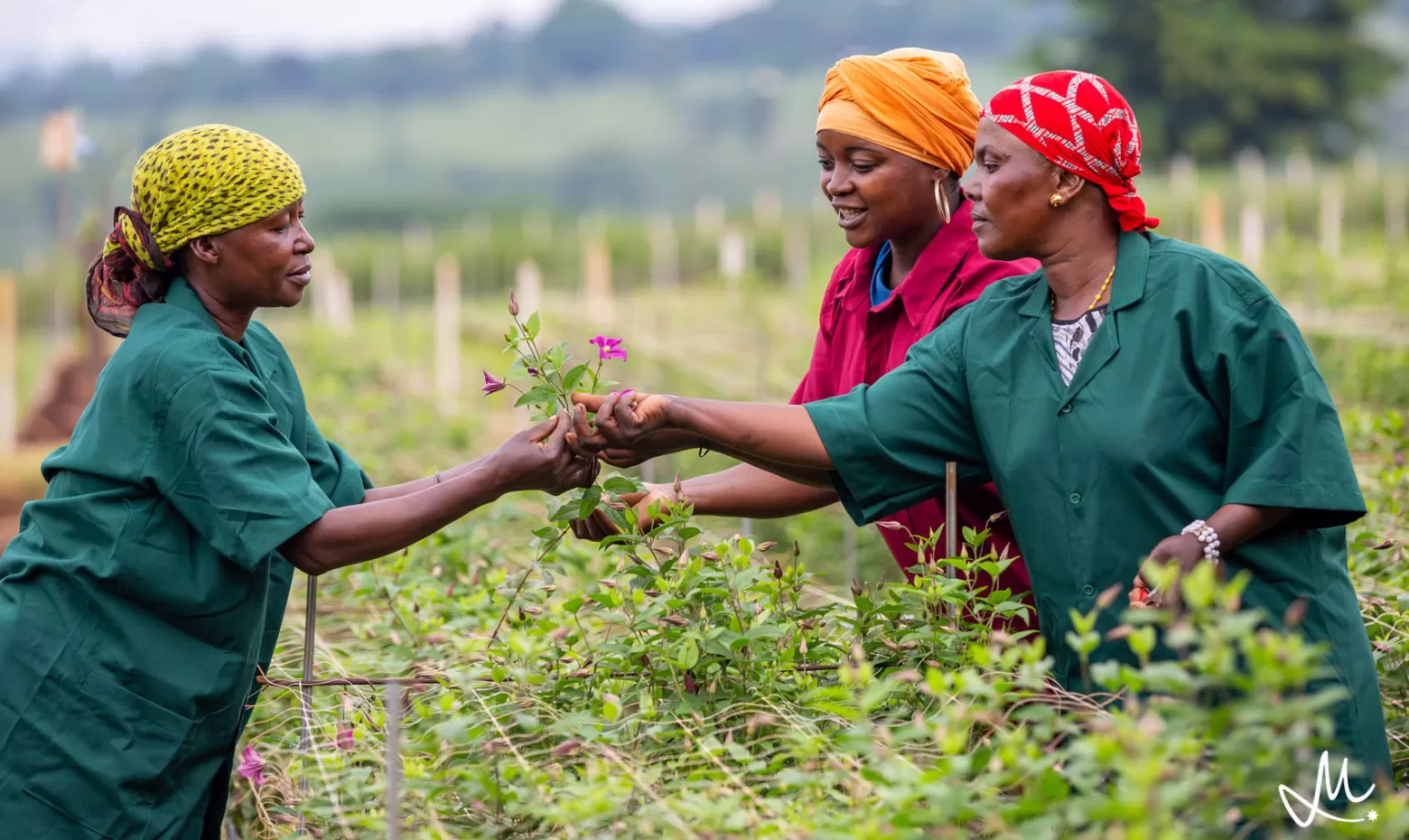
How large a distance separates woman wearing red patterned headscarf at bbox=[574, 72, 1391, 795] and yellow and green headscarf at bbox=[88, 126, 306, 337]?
40.5 inches

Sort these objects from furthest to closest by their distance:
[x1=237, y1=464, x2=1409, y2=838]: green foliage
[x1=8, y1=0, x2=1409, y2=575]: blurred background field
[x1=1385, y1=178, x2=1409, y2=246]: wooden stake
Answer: [x1=1385, y1=178, x2=1409, y2=246]: wooden stake → [x1=8, y1=0, x2=1409, y2=575]: blurred background field → [x1=237, y1=464, x2=1409, y2=838]: green foliage

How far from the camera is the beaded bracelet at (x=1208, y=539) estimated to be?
203 cm

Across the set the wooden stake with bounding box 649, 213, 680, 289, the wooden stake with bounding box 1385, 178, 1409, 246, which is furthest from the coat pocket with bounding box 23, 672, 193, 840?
the wooden stake with bounding box 1385, 178, 1409, 246

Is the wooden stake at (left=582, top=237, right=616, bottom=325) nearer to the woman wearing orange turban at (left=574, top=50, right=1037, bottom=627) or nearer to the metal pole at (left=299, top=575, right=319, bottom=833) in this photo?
the woman wearing orange turban at (left=574, top=50, right=1037, bottom=627)

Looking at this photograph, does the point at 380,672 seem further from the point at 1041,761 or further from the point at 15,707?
the point at 1041,761

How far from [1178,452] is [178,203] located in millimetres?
1635

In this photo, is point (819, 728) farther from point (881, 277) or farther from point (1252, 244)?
point (1252, 244)

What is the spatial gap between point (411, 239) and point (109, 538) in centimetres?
1986

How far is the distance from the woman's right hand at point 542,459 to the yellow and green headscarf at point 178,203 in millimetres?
572

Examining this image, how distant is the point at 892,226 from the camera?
8.96 ft

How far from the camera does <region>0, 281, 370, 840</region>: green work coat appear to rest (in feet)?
7.20

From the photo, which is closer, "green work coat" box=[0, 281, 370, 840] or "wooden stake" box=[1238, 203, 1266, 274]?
"green work coat" box=[0, 281, 370, 840]

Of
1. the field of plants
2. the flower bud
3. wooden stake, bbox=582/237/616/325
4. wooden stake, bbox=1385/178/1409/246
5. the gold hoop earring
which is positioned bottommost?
wooden stake, bbox=582/237/616/325

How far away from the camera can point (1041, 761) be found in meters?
1.52
